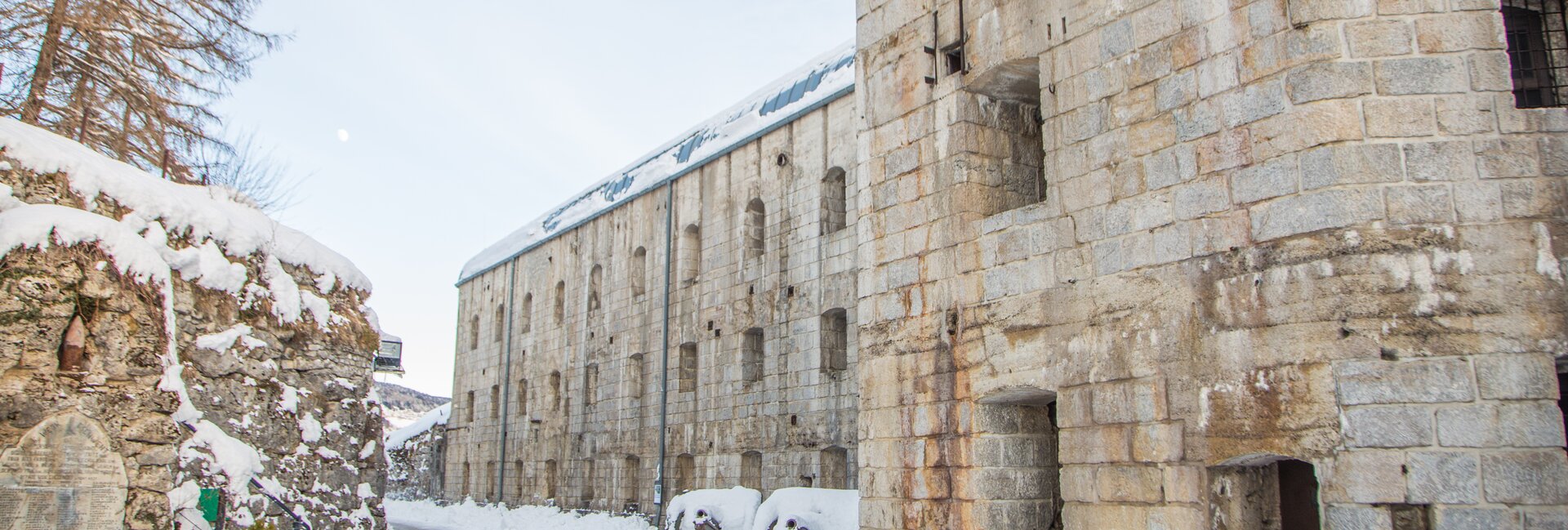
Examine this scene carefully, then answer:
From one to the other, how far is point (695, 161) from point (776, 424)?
6.28 metres

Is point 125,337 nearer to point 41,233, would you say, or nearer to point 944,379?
point 41,233

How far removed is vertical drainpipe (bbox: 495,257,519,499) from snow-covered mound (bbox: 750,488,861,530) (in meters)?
18.7

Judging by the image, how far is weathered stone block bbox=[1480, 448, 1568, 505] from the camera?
5.16m

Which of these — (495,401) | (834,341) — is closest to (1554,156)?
(834,341)

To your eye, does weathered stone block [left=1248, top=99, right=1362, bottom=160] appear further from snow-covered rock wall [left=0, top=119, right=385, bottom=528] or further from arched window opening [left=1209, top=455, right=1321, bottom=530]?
snow-covered rock wall [left=0, top=119, right=385, bottom=528]

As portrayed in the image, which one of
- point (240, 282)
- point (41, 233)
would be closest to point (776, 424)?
point (240, 282)

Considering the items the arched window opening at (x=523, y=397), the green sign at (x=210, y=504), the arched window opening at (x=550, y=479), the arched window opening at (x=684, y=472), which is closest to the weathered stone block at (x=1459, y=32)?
the green sign at (x=210, y=504)

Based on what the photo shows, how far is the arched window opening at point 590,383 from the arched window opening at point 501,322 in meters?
6.69

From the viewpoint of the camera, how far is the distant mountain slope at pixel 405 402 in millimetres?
58000

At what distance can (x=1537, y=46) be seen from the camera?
638 centimetres

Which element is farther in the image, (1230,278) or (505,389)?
(505,389)

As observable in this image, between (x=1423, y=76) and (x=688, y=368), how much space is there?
1748cm

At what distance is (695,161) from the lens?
22.5 meters

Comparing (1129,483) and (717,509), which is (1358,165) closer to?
(1129,483)
